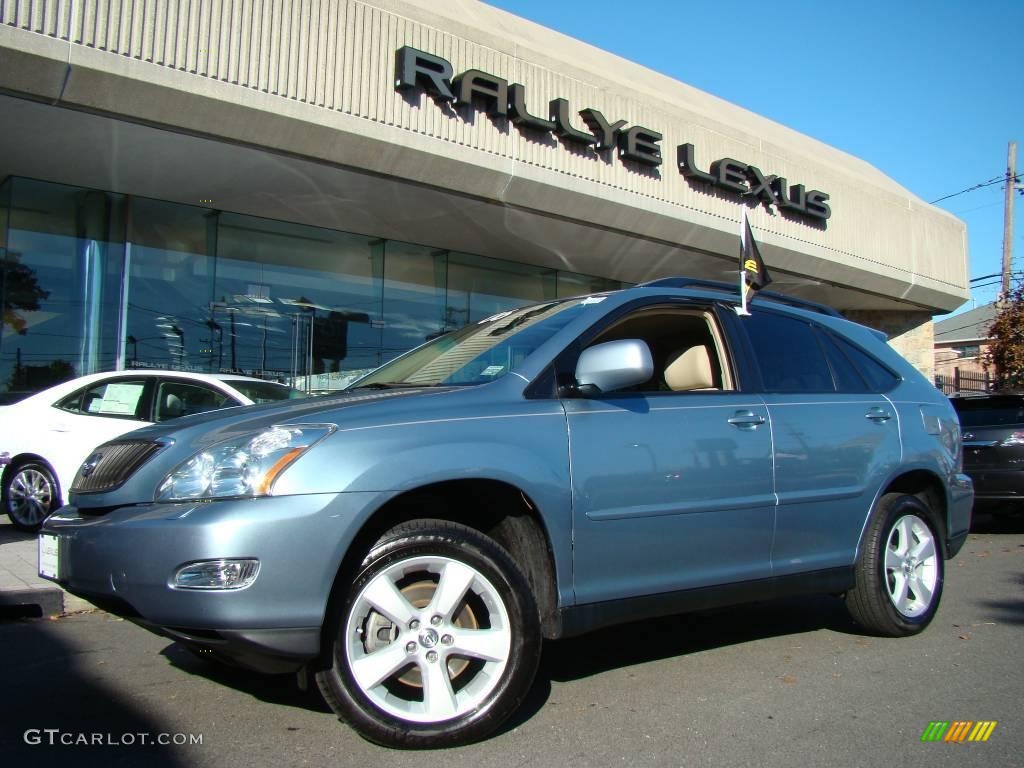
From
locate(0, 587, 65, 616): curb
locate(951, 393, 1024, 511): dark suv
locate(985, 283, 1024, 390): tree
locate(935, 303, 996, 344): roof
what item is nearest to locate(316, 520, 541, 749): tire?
locate(0, 587, 65, 616): curb

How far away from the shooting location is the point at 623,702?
3.71 meters

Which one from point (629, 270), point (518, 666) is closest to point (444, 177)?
point (629, 270)

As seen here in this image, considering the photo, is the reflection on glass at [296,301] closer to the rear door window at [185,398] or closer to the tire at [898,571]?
the rear door window at [185,398]

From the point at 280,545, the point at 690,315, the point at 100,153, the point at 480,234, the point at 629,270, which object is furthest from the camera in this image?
the point at 629,270

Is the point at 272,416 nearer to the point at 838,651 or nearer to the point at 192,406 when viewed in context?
the point at 838,651

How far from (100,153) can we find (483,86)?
4.67 m

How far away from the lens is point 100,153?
10.5m

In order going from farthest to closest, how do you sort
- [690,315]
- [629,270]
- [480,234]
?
[629,270], [480,234], [690,315]

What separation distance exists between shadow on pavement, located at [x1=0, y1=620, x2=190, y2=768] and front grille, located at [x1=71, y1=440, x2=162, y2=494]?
841mm

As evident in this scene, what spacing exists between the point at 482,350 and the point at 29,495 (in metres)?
6.12

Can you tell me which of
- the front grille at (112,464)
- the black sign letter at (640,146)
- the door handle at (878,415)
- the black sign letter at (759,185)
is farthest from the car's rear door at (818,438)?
the black sign letter at (759,185)

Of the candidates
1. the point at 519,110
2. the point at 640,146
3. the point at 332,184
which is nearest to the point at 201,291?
the point at 332,184

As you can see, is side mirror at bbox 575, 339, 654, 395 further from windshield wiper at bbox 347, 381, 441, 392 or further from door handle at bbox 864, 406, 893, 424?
door handle at bbox 864, 406, 893, 424

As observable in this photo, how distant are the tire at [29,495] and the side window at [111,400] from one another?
63 cm
